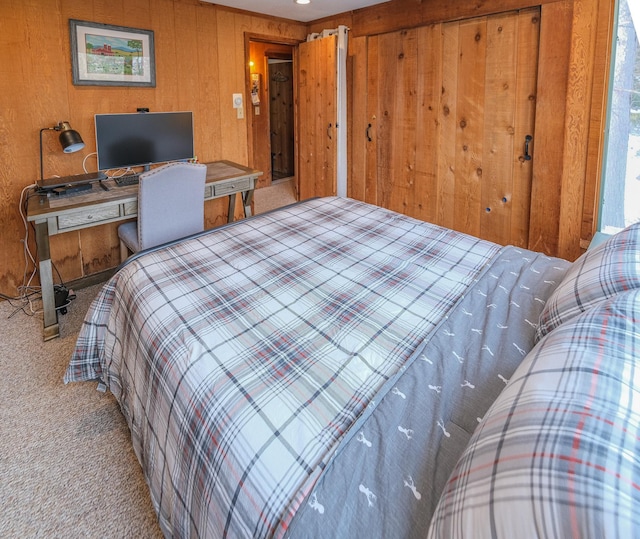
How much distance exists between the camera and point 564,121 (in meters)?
2.68

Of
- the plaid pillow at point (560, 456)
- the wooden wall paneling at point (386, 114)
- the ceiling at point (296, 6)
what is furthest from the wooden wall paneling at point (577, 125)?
the plaid pillow at point (560, 456)

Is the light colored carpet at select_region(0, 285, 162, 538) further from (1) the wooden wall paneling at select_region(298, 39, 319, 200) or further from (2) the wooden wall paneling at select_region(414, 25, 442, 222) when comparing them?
(1) the wooden wall paneling at select_region(298, 39, 319, 200)

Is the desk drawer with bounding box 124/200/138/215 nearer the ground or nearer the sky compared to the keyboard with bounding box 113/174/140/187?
nearer the ground

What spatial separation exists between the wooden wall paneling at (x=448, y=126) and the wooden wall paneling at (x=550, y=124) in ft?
2.12

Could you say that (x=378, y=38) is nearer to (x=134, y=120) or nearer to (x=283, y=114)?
(x=134, y=120)

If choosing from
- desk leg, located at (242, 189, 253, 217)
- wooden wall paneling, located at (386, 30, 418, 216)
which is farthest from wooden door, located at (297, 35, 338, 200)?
desk leg, located at (242, 189, 253, 217)

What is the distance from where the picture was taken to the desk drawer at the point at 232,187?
10.6 ft

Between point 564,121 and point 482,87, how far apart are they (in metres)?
0.68

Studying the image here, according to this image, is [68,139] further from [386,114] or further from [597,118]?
[597,118]

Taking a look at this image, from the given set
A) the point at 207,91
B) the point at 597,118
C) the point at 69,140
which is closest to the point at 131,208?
the point at 69,140

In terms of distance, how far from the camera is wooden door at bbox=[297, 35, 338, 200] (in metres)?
4.07

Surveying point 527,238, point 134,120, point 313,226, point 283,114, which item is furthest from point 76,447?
point 283,114

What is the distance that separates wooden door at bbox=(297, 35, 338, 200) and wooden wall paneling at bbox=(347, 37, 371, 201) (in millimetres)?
167

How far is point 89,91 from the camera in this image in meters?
2.97
